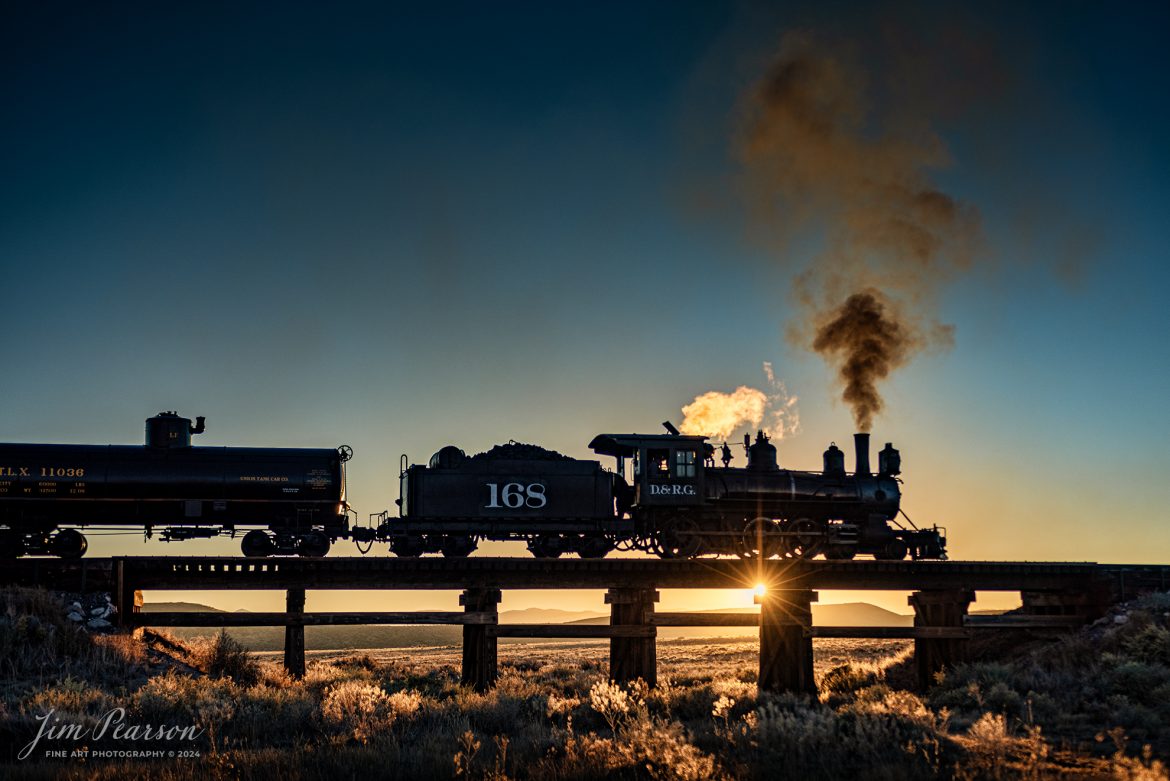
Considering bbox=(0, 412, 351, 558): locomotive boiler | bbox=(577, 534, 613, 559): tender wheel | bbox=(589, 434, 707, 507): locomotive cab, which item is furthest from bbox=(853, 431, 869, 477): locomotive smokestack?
bbox=(0, 412, 351, 558): locomotive boiler

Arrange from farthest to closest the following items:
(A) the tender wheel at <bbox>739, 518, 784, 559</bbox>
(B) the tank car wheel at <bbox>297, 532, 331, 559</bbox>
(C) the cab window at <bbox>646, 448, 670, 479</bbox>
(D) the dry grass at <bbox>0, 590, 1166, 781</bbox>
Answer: (A) the tender wheel at <bbox>739, 518, 784, 559</bbox> < (C) the cab window at <bbox>646, 448, 670, 479</bbox> < (B) the tank car wheel at <bbox>297, 532, 331, 559</bbox> < (D) the dry grass at <bbox>0, 590, 1166, 781</bbox>

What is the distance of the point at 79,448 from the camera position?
23.9 m

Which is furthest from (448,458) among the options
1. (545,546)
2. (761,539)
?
(761,539)

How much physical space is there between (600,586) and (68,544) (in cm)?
1406

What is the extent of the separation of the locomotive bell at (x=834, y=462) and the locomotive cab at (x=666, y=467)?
4145 mm

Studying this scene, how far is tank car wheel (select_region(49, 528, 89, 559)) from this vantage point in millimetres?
23547

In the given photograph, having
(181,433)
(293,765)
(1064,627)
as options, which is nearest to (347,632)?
(181,433)

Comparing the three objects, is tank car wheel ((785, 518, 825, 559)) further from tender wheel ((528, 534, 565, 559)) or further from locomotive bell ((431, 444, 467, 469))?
locomotive bell ((431, 444, 467, 469))

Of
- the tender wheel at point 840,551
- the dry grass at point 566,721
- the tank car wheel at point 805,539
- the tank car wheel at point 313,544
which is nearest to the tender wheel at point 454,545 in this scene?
the tank car wheel at point 313,544

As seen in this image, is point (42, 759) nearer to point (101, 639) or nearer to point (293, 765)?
point (293, 765)

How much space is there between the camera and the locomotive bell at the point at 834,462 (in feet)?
85.8

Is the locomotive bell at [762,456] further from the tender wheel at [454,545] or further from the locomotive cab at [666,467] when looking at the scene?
the tender wheel at [454,545]

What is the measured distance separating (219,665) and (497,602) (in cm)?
647

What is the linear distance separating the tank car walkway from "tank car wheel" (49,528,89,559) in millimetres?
2619
